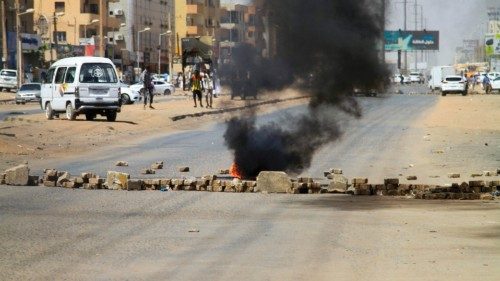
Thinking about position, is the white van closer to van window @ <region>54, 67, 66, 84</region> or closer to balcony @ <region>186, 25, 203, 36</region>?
van window @ <region>54, 67, 66, 84</region>

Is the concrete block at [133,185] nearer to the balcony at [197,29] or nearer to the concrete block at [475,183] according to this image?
the concrete block at [475,183]

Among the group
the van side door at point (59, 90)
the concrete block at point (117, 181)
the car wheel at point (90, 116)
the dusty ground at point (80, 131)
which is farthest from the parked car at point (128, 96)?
the concrete block at point (117, 181)

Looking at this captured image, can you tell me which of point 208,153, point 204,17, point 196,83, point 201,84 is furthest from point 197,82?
point 208,153

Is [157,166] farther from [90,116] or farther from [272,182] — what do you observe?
[90,116]

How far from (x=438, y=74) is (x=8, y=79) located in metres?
39.4

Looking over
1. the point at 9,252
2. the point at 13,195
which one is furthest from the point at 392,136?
the point at 9,252

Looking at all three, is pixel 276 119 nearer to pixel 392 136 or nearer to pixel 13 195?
pixel 13 195

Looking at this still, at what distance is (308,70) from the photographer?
1825cm

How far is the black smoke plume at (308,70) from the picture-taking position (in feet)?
59.7

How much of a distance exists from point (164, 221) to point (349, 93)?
645 cm

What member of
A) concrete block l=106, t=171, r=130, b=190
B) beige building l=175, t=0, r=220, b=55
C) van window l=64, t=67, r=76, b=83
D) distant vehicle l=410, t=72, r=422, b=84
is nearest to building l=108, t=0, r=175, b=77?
beige building l=175, t=0, r=220, b=55

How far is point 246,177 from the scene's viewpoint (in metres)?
18.4

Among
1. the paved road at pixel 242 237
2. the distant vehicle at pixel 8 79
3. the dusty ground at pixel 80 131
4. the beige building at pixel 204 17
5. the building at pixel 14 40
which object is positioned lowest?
the paved road at pixel 242 237

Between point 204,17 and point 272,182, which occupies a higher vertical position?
point 204,17
